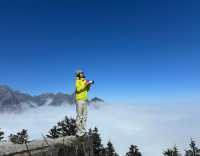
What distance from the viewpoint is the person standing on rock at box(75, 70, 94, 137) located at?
58.0ft

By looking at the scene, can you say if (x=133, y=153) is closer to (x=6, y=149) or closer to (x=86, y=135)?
(x=86, y=135)

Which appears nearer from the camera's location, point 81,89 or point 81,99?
point 81,89

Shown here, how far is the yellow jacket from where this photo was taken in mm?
17625

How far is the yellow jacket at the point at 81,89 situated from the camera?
1762 cm

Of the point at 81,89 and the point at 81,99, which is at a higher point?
the point at 81,89

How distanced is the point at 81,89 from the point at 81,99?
545 millimetres

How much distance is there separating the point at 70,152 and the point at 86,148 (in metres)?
2.12

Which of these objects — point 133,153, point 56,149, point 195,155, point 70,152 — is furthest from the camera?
point 195,155

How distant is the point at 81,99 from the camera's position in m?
17.8

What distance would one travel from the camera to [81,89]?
1767 centimetres

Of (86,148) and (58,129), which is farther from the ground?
(58,129)

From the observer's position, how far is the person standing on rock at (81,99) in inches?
696

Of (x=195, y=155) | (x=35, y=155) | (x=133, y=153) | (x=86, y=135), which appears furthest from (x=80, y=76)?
(x=195, y=155)

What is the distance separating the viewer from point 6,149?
1165 cm
